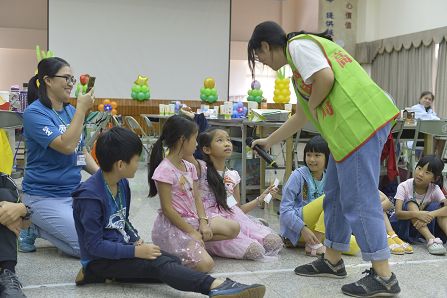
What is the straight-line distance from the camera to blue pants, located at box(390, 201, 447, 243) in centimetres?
260

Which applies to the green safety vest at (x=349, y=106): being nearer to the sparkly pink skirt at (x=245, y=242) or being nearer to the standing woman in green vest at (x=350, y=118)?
the standing woman in green vest at (x=350, y=118)

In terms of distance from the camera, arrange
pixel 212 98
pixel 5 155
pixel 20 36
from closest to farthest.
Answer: pixel 5 155 → pixel 212 98 → pixel 20 36

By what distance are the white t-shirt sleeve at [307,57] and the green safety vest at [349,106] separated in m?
0.02

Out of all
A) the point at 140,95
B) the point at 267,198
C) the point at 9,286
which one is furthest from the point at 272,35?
the point at 140,95

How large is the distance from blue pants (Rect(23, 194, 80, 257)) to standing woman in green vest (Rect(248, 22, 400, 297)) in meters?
1.09

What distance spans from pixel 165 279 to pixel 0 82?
11323mm

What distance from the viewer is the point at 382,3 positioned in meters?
9.67

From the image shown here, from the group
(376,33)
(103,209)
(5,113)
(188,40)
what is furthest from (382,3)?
(103,209)

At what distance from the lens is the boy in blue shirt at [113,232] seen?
1699 mm

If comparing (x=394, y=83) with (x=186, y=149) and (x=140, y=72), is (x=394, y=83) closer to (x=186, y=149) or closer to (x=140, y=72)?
(x=140, y=72)

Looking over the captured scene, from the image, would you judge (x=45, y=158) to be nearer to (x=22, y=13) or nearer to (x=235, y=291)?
(x=235, y=291)

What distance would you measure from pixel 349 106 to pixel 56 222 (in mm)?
1305

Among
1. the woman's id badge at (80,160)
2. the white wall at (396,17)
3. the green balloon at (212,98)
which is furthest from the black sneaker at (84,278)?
the white wall at (396,17)

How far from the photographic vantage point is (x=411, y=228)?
2637mm
